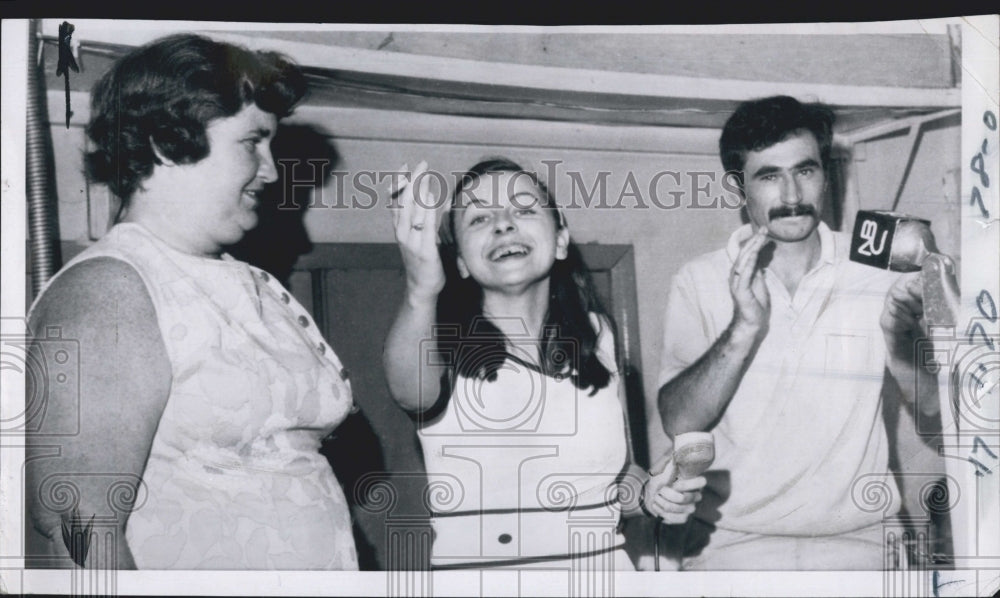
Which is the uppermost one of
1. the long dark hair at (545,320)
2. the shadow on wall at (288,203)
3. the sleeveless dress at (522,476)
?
the shadow on wall at (288,203)

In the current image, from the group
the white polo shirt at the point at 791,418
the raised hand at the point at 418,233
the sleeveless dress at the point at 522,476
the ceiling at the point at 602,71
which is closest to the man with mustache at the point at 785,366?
the white polo shirt at the point at 791,418

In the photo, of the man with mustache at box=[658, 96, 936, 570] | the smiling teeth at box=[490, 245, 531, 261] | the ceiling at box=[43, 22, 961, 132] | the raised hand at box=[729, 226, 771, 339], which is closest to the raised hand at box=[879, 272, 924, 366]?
the man with mustache at box=[658, 96, 936, 570]

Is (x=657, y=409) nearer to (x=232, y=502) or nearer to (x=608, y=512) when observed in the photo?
(x=608, y=512)

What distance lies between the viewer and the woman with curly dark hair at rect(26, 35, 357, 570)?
3047 mm

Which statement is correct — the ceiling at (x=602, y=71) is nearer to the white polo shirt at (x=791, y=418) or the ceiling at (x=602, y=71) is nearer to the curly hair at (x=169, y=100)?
the curly hair at (x=169, y=100)

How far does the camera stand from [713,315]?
10.5 feet

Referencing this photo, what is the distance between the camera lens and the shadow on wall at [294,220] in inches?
123

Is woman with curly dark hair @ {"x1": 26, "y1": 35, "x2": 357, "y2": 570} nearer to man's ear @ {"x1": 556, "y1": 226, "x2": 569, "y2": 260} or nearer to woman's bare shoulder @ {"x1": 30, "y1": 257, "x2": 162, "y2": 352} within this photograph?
woman's bare shoulder @ {"x1": 30, "y1": 257, "x2": 162, "y2": 352}

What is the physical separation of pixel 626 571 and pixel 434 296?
914 millimetres

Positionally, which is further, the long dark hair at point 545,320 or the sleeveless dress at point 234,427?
the long dark hair at point 545,320

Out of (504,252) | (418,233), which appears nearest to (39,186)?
(418,233)

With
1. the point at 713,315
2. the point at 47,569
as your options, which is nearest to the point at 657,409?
the point at 713,315

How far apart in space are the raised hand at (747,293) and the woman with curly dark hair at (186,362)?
3.61ft

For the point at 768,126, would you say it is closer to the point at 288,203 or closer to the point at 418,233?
the point at 418,233
